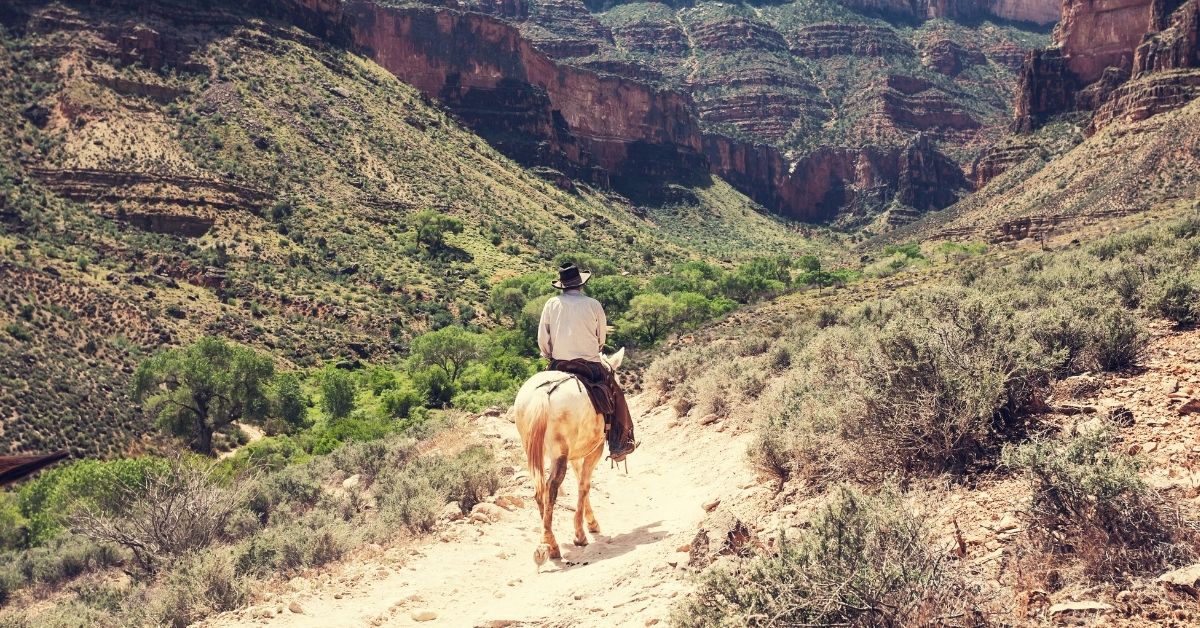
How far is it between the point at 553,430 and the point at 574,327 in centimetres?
128

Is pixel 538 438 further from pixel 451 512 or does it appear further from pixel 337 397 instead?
pixel 337 397

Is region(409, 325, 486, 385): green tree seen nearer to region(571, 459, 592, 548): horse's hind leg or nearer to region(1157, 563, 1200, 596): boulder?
region(571, 459, 592, 548): horse's hind leg

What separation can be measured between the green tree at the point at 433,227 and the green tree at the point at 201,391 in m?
32.7

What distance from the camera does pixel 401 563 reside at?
10352 mm

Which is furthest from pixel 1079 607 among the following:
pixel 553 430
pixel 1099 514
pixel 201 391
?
pixel 201 391

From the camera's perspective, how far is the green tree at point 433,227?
248ft

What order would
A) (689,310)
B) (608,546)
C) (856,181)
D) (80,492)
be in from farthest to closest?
1. (856,181)
2. (689,310)
3. (80,492)
4. (608,546)

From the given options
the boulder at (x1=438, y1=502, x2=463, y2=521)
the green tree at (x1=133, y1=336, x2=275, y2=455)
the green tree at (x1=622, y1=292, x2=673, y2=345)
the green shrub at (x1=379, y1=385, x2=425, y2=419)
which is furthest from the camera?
the green tree at (x1=622, y1=292, x2=673, y2=345)

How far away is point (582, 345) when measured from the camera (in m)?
10.6

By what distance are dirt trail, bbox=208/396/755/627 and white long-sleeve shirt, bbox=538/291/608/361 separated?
227cm

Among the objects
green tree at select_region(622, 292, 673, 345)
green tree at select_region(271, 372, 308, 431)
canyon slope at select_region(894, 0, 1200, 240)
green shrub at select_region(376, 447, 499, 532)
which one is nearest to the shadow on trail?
green shrub at select_region(376, 447, 499, 532)

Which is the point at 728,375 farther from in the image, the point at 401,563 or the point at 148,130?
the point at 148,130

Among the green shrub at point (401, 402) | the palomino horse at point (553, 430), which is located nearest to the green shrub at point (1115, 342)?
the palomino horse at point (553, 430)

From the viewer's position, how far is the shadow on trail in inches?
383
